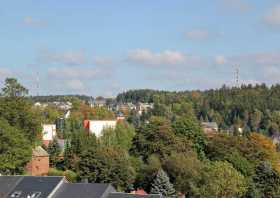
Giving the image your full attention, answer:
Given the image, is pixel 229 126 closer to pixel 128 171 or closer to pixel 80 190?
pixel 128 171

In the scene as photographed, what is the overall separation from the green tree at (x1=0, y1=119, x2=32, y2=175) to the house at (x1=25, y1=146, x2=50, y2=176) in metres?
4.71

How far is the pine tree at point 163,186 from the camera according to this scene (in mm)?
52438

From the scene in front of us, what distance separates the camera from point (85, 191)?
147 ft

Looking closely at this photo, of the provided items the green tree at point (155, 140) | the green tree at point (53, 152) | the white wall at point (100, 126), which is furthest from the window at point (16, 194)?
the white wall at point (100, 126)

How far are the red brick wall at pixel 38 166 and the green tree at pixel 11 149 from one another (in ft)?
15.5

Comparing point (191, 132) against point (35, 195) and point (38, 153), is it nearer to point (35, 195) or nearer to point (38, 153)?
point (38, 153)

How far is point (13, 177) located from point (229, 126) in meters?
113

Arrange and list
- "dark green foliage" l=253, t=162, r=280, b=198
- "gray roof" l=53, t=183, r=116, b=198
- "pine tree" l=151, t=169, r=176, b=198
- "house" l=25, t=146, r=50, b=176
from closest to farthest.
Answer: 1. "gray roof" l=53, t=183, r=116, b=198
2. "pine tree" l=151, t=169, r=176, b=198
3. "dark green foliage" l=253, t=162, r=280, b=198
4. "house" l=25, t=146, r=50, b=176

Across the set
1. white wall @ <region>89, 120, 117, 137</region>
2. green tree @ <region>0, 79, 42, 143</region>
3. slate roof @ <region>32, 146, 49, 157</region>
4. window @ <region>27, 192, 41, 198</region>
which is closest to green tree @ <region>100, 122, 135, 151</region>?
white wall @ <region>89, 120, 117, 137</region>

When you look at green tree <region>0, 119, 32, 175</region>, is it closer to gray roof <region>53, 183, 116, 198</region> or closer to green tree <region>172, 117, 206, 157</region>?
gray roof <region>53, 183, 116, 198</region>

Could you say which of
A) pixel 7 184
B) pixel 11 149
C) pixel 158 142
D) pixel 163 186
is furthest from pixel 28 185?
pixel 158 142

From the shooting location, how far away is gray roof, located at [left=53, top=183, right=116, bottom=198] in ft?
145

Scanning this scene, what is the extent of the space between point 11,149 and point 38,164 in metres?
7.60

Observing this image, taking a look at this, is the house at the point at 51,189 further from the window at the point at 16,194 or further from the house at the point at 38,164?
the house at the point at 38,164
